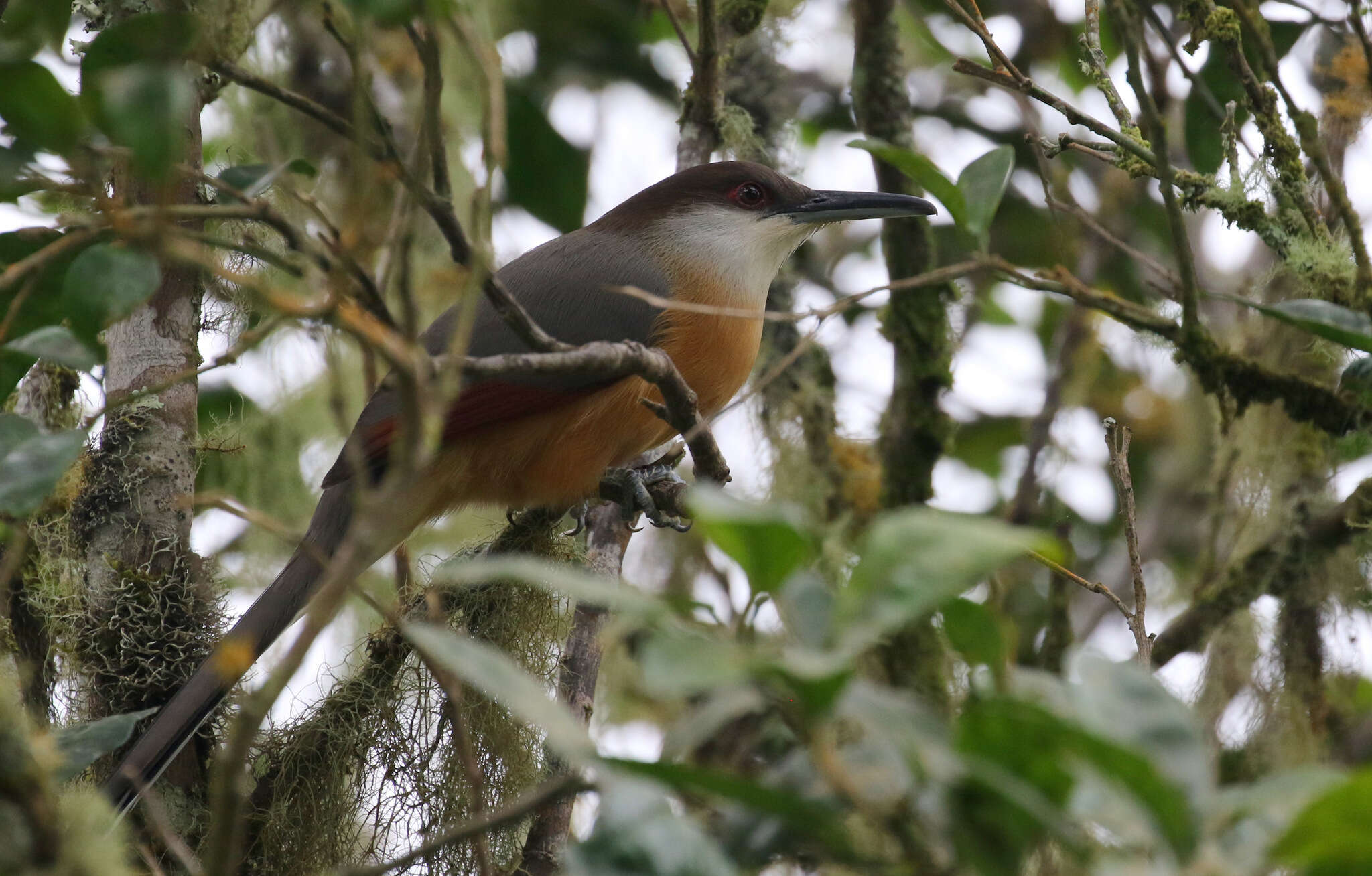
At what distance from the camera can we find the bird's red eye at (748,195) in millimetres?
4547

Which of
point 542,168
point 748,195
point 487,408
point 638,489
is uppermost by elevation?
point 542,168

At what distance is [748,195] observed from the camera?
4559 millimetres

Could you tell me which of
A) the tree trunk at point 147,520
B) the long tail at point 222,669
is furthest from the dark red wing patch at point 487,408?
the tree trunk at point 147,520

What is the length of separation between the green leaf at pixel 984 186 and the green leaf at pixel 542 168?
137 inches

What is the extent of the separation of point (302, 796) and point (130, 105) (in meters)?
2.11

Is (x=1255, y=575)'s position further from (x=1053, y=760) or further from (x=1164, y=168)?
(x=1053, y=760)

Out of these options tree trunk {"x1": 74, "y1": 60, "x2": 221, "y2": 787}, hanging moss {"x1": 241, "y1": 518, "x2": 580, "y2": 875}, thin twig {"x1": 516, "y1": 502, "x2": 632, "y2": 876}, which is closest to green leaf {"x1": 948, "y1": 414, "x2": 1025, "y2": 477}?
thin twig {"x1": 516, "y1": 502, "x2": 632, "y2": 876}

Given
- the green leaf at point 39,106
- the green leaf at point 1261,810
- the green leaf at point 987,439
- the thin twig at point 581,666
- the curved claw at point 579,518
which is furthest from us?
the green leaf at point 987,439

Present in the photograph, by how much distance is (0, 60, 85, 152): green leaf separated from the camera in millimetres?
1737

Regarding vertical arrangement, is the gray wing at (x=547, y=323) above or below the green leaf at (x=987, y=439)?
below

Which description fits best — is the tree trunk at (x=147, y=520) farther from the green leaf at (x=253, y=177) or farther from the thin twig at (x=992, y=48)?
the thin twig at (x=992, y=48)

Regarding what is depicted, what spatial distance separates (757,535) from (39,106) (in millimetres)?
1347

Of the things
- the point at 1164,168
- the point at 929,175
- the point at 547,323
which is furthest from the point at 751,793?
the point at 547,323

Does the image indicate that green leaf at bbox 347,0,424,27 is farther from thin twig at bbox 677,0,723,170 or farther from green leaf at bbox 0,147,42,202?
thin twig at bbox 677,0,723,170
